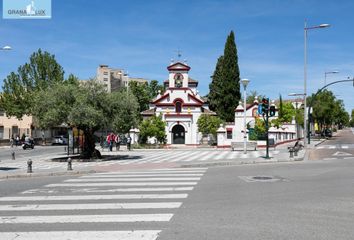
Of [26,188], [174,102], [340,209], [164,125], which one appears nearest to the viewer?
[340,209]

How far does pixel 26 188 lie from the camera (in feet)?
47.0

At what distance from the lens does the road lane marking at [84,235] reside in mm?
7441

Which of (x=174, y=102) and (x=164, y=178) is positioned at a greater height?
(x=174, y=102)

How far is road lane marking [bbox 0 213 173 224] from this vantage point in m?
8.81

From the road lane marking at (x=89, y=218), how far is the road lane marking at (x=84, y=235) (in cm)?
92

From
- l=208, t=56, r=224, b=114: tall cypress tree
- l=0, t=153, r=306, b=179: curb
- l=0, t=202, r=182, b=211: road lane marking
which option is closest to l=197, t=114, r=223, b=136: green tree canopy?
l=208, t=56, r=224, b=114: tall cypress tree

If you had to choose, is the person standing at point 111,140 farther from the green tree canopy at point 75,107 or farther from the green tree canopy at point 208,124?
the green tree canopy at point 208,124

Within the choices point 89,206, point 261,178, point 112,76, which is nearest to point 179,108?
point 261,178

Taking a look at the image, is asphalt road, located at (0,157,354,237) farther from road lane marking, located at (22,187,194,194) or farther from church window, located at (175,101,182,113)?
church window, located at (175,101,182,113)

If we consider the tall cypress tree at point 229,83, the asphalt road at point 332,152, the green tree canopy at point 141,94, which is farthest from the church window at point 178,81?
the asphalt road at point 332,152

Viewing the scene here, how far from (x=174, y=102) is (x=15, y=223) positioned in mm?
53466

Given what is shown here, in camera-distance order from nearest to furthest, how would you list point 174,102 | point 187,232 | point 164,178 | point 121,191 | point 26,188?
point 187,232
point 121,191
point 26,188
point 164,178
point 174,102

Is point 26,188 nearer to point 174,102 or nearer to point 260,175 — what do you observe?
point 260,175

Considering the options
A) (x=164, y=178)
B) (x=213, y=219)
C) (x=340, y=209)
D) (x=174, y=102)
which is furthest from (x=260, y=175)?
(x=174, y=102)
